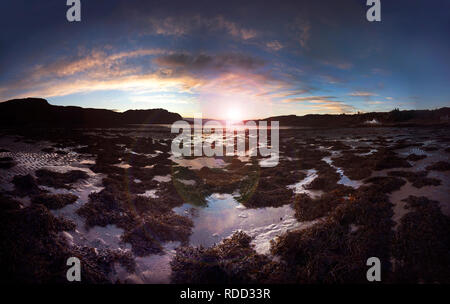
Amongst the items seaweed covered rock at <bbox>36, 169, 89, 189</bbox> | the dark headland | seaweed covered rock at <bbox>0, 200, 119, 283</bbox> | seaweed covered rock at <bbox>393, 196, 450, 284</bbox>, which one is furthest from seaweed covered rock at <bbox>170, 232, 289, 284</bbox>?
the dark headland

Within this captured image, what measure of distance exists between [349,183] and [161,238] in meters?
13.6

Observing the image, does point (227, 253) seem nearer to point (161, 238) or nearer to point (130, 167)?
point (161, 238)

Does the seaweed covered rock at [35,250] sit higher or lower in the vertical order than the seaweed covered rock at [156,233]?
higher

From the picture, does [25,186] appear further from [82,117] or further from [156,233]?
[82,117]

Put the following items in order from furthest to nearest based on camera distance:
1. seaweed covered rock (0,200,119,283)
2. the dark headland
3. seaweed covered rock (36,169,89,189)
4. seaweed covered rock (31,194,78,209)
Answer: the dark headland < seaweed covered rock (36,169,89,189) < seaweed covered rock (31,194,78,209) < seaweed covered rock (0,200,119,283)

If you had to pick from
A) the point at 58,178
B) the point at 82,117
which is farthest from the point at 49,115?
the point at 58,178

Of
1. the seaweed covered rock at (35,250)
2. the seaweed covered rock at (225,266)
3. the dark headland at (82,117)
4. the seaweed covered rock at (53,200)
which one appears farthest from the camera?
the dark headland at (82,117)

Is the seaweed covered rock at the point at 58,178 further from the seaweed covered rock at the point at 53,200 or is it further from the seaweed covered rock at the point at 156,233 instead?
the seaweed covered rock at the point at 156,233

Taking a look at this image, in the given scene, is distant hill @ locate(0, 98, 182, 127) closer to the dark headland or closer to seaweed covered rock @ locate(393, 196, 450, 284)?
the dark headland

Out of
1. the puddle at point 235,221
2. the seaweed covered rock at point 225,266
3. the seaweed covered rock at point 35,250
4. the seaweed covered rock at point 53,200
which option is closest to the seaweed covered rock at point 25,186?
the seaweed covered rock at point 53,200

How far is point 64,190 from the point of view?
11695 millimetres
